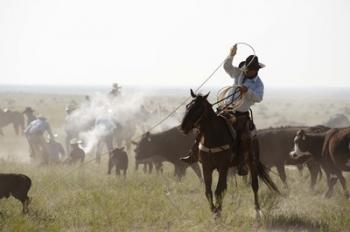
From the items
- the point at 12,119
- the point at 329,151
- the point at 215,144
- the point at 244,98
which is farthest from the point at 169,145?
the point at 12,119

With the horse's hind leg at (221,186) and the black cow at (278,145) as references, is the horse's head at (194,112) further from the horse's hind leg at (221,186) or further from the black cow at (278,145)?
the black cow at (278,145)

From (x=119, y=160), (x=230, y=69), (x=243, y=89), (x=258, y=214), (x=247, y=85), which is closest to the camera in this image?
(x=243, y=89)

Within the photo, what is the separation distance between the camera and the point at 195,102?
8.53 meters

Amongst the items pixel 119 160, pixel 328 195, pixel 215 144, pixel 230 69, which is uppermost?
pixel 230 69

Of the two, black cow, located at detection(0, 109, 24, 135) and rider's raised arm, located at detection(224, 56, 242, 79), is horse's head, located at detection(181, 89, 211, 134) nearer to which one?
rider's raised arm, located at detection(224, 56, 242, 79)

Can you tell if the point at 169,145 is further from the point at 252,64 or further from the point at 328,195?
Answer: the point at 252,64

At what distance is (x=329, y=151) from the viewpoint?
39.9ft

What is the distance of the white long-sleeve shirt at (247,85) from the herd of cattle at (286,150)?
11.4 ft

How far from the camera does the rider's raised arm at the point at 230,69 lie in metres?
9.67

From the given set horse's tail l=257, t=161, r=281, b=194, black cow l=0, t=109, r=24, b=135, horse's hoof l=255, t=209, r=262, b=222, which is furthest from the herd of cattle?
black cow l=0, t=109, r=24, b=135

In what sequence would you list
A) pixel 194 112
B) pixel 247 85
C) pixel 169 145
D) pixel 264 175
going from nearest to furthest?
pixel 194 112 < pixel 247 85 < pixel 264 175 < pixel 169 145

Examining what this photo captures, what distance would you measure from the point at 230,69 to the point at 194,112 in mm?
1651

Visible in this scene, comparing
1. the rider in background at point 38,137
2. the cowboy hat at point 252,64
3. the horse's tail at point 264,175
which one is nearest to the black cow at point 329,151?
the horse's tail at point 264,175

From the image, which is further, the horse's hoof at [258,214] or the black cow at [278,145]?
the black cow at [278,145]
